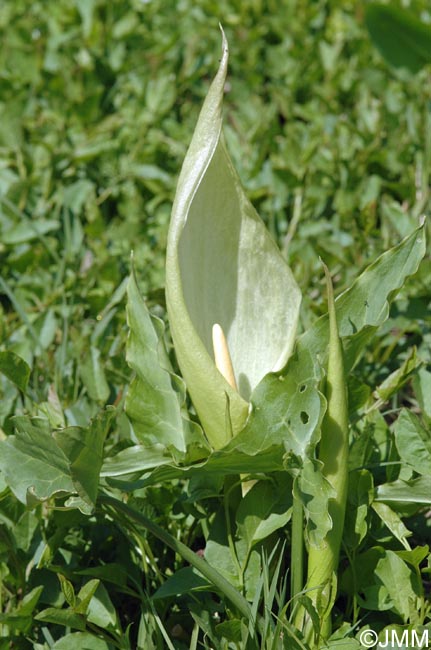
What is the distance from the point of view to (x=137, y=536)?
104cm

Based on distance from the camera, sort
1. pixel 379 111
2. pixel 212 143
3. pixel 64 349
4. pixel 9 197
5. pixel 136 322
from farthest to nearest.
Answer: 1. pixel 379 111
2. pixel 9 197
3. pixel 64 349
4. pixel 136 322
5. pixel 212 143

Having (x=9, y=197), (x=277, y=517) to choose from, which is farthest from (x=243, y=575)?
(x=9, y=197)

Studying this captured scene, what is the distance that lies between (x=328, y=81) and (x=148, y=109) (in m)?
0.48

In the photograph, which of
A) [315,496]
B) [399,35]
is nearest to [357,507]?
[315,496]

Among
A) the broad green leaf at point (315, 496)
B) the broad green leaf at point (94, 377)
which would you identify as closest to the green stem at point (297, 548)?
the broad green leaf at point (315, 496)

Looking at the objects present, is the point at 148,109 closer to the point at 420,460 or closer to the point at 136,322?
the point at 136,322

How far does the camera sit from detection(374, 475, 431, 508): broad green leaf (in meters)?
0.98

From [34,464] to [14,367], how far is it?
20 centimetres

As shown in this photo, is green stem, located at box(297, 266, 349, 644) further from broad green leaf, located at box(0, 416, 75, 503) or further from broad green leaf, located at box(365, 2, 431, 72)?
broad green leaf, located at box(365, 2, 431, 72)

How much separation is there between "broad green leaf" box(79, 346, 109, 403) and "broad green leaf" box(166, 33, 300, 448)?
0.30 meters

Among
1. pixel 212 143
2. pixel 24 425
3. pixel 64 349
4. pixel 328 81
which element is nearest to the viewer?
pixel 24 425

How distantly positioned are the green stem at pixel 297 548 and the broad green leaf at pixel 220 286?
0.12m

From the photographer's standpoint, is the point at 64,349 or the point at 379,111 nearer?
the point at 64,349

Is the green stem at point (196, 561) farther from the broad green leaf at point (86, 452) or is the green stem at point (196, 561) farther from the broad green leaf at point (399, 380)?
the broad green leaf at point (399, 380)
